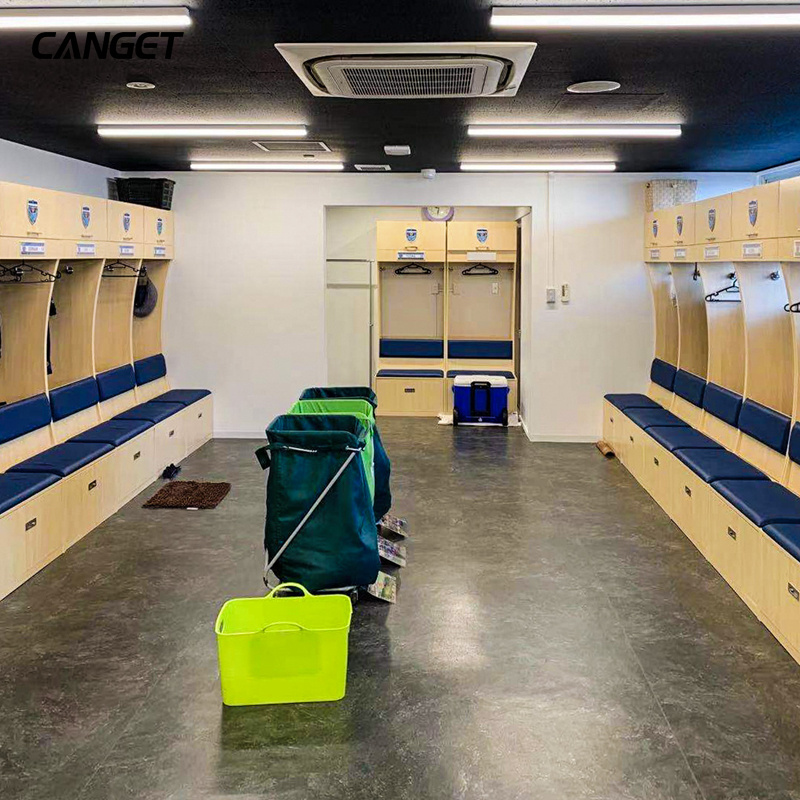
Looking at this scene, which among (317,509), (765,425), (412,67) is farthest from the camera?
(765,425)

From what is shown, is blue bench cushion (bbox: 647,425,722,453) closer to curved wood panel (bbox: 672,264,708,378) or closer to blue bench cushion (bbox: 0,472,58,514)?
curved wood panel (bbox: 672,264,708,378)

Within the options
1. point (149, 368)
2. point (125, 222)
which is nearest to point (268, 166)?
point (125, 222)

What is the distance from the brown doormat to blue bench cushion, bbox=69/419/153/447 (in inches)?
20.7

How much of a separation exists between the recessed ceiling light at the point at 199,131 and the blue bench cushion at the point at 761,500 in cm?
368

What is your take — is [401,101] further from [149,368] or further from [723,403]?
[149,368]

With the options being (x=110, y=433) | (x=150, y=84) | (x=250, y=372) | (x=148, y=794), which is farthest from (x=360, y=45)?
(x=250, y=372)

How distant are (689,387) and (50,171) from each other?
5.81 m

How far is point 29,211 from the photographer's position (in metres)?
5.42

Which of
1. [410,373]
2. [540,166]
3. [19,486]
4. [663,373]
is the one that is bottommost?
[19,486]

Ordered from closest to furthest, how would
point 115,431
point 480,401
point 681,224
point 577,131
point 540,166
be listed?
point 577,131, point 115,431, point 681,224, point 540,166, point 480,401

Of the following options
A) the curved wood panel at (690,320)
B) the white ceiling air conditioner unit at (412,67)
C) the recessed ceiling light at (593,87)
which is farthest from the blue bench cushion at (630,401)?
the white ceiling air conditioner unit at (412,67)

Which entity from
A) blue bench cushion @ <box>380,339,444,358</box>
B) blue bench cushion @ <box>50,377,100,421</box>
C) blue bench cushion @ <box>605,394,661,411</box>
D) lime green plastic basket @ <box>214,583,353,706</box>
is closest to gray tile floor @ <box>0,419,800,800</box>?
lime green plastic basket @ <box>214,583,353,706</box>

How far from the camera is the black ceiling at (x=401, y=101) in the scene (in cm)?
325

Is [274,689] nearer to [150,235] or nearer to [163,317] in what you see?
[150,235]
